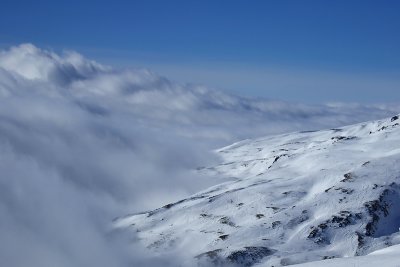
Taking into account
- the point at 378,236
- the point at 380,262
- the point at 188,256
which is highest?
the point at 188,256

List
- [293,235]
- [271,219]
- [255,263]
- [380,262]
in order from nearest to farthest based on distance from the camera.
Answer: [380,262]
[255,263]
[293,235]
[271,219]

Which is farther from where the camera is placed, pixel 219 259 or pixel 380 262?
pixel 219 259

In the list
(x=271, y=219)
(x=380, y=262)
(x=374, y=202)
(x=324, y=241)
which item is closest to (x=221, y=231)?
(x=271, y=219)

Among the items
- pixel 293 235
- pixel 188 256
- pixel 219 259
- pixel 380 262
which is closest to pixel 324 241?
pixel 293 235

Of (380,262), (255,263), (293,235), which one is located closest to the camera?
(380,262)

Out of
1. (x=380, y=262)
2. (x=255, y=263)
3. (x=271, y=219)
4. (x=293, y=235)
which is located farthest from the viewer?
(x=271, y=219)

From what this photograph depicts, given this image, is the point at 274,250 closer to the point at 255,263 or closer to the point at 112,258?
the point at 255,263

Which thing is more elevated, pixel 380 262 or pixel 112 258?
pixel 112 258

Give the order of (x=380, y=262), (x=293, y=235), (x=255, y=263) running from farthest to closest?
(x=293, y=235), (x=255, y=263), (x=380, y=262)

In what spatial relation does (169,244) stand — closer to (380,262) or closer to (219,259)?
(219,259)
